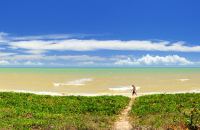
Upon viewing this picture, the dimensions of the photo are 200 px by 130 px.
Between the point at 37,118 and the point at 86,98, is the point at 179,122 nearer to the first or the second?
the point at 37,118

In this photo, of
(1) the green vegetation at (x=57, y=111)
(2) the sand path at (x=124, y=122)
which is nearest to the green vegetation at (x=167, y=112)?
(2) the sand path at (x=124, y=122)

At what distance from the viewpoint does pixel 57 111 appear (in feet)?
125

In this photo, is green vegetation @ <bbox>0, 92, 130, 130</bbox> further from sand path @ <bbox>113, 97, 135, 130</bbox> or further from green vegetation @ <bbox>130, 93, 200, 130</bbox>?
green vegetation @ <bbox>130, 93, 200, 130</bbox>

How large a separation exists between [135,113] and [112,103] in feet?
15.8

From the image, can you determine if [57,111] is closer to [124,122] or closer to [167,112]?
[124,122]

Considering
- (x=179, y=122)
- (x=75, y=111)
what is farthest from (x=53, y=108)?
(x=179, y=122)

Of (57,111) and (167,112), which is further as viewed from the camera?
(57,111)

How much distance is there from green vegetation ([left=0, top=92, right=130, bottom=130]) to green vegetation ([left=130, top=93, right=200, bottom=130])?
1763 millimetres

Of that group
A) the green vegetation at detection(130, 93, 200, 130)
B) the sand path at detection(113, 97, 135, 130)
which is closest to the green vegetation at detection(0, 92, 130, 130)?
the sand path at detection(113, 97, 135, 130)

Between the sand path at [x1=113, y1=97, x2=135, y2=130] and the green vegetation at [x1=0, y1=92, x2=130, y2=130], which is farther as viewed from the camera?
the sand path at [x1=113, y1=97, x2=135, y2=130]

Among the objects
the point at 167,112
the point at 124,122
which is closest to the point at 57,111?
the point at 124,122

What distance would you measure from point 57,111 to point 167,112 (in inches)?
342

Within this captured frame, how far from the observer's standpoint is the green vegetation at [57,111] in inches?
1139

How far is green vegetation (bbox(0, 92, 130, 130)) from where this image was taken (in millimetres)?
28923
